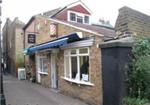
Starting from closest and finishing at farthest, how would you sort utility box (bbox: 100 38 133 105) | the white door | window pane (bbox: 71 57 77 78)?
utility box (bbox: 100 38 133 105), window pane (bbox: 71 57 77 78), the white door

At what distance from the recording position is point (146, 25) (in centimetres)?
1358

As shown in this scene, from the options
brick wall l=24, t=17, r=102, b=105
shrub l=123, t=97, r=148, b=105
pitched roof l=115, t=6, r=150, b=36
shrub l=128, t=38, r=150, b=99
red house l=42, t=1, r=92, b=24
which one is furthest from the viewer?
red house l=42, t=1, r=92, b=24

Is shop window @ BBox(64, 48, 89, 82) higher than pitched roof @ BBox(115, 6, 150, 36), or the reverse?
pitched roof @ BBox(115, 6, 150, 36)

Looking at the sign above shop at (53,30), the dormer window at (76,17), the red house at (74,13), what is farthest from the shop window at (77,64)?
the dormer window at (76,17)

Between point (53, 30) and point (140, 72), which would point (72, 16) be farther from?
point (140, 72)

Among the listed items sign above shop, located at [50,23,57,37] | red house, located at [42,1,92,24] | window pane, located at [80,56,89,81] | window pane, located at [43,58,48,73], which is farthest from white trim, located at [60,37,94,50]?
red house, located at [42,1,92,24]

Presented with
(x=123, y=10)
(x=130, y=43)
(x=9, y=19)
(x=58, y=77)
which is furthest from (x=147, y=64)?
(x=9, y=19)

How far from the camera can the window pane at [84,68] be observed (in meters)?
13.0

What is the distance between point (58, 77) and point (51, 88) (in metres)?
1.75

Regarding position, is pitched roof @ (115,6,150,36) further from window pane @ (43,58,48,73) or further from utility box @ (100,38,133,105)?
window pane @ (43,58,48,73)

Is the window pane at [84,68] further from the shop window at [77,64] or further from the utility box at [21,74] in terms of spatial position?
the utility box at [21,74]

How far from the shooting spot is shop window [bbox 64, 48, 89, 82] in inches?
518

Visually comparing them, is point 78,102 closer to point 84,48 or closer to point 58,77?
point 84,48

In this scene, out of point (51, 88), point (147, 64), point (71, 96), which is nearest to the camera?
point (147, 64)
